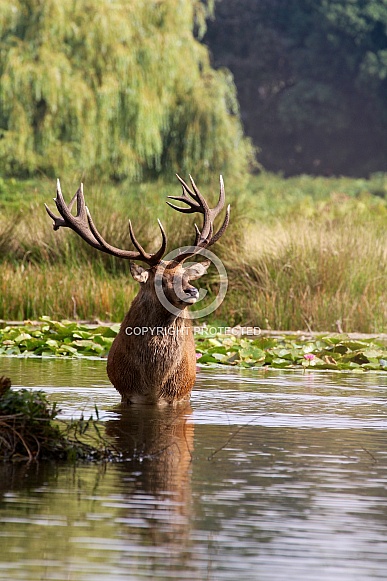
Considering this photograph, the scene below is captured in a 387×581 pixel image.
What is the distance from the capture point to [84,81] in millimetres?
32625

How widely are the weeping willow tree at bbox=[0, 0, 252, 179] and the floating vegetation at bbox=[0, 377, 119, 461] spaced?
2443 centimetres

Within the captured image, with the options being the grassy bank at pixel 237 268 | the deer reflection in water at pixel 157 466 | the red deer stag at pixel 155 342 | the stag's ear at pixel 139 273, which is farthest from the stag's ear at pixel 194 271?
the grassy bank at pixel 237 268

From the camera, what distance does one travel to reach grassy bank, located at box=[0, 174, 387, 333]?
18078 mm

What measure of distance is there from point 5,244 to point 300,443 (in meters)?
13.4

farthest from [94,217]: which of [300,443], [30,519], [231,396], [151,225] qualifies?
[30,519]

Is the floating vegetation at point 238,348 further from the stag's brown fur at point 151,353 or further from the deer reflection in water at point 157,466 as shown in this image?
the deer reflection in water at point 157,466

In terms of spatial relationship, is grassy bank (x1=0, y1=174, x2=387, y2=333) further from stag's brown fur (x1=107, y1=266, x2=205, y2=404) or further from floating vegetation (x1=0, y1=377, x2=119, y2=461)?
floating vegetation (x1=0, y1=377, x2=119, y2=461)

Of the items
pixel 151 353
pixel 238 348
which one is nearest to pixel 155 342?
pixel 151 353

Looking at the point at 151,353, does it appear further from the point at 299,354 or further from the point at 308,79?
the point at 308,79

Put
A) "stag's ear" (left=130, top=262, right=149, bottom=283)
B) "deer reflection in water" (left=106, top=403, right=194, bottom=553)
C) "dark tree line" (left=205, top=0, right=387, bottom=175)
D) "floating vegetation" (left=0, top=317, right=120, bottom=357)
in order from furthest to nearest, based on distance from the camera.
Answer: "dark tree line" (left=205, top=0, right=387, bottom=175), "floating vegetation" (left=0, top=317, right=120, bottom=357), "stag's ear" (left=130, top=262, right=149, bottom=283), "deer reflection in water" (left=106, top=403, right=194, bottom=553)

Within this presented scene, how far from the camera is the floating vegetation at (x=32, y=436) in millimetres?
7539

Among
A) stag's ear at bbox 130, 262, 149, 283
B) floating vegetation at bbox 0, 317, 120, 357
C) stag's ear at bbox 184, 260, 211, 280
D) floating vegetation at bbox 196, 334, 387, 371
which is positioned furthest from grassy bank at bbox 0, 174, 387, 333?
stag's ear at bbox 130, 262, 149, 283

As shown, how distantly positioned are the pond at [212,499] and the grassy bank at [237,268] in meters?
7.43

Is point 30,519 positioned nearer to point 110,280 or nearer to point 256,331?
point 256,331
